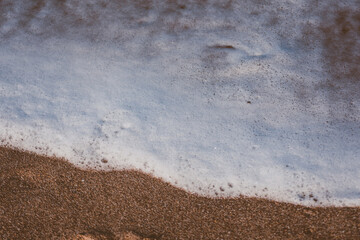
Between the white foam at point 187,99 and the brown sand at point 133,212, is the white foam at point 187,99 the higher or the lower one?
the higher one

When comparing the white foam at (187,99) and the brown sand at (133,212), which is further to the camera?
the white foam at (187,99)

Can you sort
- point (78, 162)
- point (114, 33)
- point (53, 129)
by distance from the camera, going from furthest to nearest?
point (114, 33) → point (53, 129) → point (78, 162)

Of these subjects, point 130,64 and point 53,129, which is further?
point 130,64

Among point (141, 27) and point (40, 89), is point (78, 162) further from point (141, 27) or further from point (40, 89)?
point (141, 27)

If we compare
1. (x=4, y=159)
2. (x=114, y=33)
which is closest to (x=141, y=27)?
(x=114, y=33)

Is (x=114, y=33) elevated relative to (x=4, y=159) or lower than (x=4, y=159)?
elevated

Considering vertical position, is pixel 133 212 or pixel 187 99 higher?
pixel 187 99
